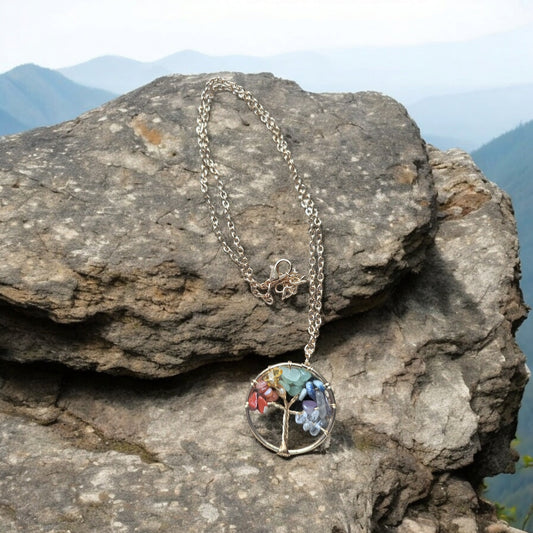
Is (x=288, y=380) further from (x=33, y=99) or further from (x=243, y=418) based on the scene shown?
(x=33, y=99)

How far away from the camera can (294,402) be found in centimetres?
270

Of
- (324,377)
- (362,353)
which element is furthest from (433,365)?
(324,377)

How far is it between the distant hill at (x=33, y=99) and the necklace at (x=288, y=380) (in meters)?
Result: 11.2

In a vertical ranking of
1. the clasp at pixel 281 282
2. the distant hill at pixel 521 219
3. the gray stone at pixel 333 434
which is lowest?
the distant hill at pixel 521 219

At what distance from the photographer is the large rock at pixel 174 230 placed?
263 centimetres

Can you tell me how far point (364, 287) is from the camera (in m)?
2.82

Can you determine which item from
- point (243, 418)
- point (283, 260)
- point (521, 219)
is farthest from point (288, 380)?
point (521, 219)

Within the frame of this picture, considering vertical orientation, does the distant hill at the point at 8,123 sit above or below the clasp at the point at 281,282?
below

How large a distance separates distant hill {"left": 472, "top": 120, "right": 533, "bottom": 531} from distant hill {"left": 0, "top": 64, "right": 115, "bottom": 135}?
9624 millimetres

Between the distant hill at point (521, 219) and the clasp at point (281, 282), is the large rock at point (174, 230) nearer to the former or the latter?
the clasp at point (281, 282)

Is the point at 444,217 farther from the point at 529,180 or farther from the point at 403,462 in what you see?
the point at 529,180

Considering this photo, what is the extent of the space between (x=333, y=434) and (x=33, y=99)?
44.6 feet

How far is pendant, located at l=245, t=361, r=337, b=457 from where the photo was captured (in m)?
2.65

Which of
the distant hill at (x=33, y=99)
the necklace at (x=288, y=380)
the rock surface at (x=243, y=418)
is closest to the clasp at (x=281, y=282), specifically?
the necklace at (x=288, y=380)
